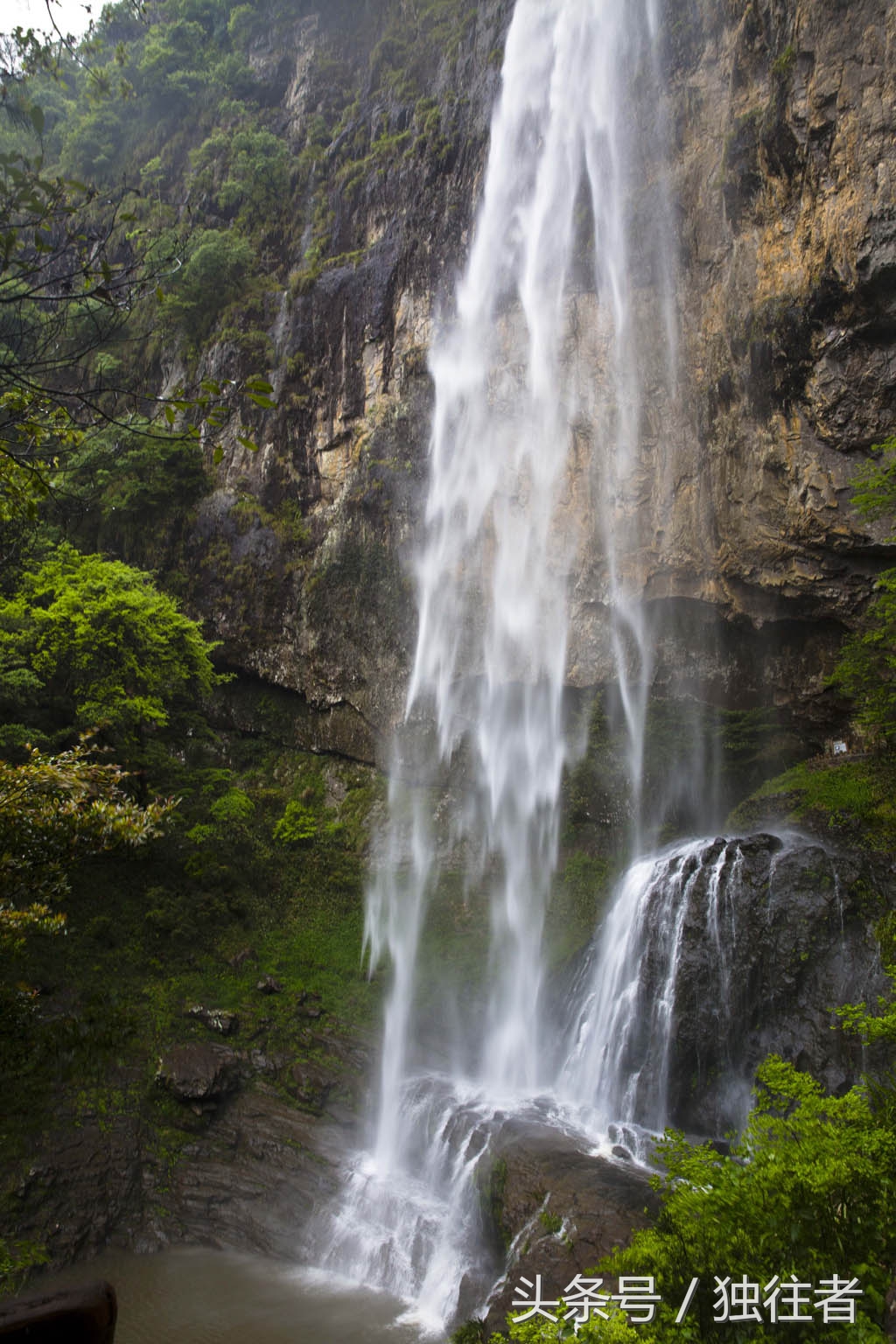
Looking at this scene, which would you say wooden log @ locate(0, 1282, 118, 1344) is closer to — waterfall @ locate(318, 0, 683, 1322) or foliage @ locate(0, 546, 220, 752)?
foliage @ locate(0, 546, 220, 752)

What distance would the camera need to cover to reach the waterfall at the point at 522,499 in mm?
16875

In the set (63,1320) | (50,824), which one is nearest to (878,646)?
(50,824)

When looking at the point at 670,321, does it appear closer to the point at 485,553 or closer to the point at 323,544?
the point at 485,553

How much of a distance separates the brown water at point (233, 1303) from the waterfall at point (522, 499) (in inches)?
192

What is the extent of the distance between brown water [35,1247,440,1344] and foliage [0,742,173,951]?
206 inches

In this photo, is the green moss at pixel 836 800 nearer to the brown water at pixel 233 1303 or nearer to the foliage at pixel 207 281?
the brown water at pixel 233 1303

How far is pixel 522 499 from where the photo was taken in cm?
1877

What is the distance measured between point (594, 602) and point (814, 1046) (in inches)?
384

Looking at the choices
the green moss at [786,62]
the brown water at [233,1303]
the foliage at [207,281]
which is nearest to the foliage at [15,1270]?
the brown water at [233,1303]

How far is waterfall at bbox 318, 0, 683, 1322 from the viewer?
16.9 metres

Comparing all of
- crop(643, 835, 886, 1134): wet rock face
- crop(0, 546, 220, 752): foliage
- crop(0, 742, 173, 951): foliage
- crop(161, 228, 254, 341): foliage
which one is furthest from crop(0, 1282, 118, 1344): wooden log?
crop(161, 228, 254, 341): foliage

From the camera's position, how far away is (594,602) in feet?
57.2

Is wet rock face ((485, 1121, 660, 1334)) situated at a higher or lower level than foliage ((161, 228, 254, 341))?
lower

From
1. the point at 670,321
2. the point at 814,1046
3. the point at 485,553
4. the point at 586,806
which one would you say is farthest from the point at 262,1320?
the point at 670,321
